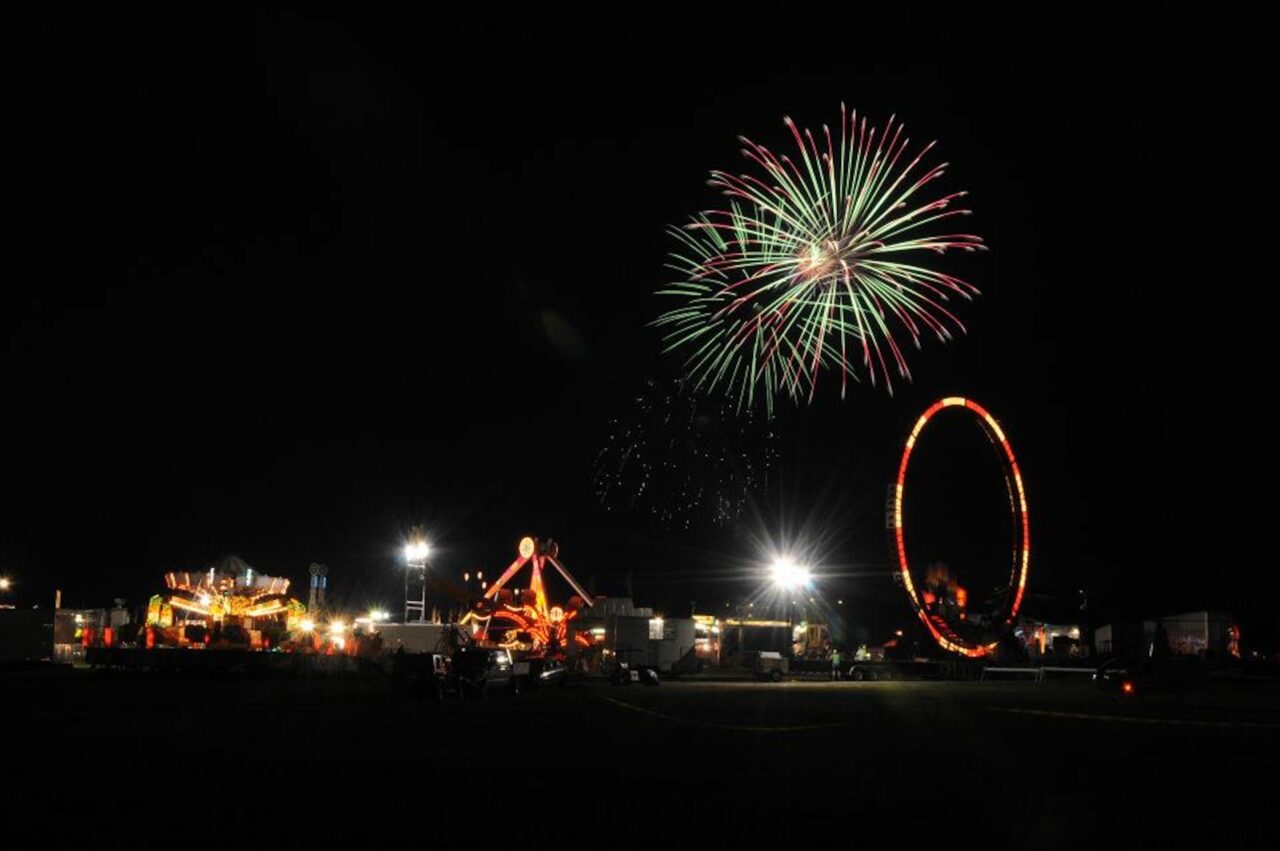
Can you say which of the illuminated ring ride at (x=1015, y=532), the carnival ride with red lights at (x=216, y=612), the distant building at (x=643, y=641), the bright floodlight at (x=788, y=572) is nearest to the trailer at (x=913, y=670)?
the illuminated ring ride at (x=1015, y=532)

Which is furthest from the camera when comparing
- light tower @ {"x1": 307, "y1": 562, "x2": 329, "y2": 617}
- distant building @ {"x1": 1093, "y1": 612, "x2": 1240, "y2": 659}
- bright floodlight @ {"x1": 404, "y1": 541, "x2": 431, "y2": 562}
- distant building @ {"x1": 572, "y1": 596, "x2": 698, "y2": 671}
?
distant building @ {"x1": 1093, "y1": 612, "x2": 1240, "y2": 659}

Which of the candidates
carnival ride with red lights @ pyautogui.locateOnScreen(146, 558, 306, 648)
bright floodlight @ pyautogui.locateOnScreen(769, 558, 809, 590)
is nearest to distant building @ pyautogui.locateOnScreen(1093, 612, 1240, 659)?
bright floodlight @ pyautogui.locateOnScreen(769, 558, 809, 590)

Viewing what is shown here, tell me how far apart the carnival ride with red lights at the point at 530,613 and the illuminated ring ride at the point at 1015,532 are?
837 inches

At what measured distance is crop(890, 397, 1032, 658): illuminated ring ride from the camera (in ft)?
218

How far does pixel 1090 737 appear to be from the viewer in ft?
80.5

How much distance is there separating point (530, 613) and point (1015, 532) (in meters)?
32.1

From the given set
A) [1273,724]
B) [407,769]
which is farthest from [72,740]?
[1273,724]

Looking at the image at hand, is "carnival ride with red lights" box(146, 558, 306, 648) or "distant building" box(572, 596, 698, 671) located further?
"carnival ride with red lights" box(146, 558, 306, 648)

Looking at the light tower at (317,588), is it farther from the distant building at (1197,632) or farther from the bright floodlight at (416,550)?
the distant building at (1197,632)

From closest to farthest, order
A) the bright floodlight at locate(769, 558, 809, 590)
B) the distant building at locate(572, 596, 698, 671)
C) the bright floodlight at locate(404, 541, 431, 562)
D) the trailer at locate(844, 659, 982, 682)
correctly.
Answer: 1. the trailer at locate(844, 659, 982, 682)
2. the distant building at locate(572, 596, 698, 671)
3. the bright floodlight at locate(404, 541, 431, 562)
4. the bright floodlight at locate(769, 558, 809, 590)

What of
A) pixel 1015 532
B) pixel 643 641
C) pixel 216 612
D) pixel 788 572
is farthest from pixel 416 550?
pixel 1015 532

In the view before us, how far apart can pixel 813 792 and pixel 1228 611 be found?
4209 inches

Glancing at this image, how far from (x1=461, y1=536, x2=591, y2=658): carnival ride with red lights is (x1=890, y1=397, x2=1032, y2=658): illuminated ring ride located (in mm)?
21252

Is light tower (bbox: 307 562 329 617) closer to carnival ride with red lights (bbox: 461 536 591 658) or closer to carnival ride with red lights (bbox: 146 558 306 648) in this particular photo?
carnival ride with red lights (bbox: 146 558 306 648)
